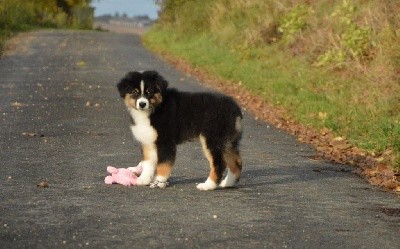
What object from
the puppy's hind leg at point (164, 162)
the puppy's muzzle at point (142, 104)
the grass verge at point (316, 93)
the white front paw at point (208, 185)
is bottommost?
the grass verge at point (316, 93)

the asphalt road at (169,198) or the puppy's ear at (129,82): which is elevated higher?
the puppy's ear at (129,82)

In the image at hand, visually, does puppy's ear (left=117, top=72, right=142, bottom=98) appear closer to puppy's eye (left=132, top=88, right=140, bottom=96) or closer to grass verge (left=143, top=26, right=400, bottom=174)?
puppy's eye (left=132, top=88, right=140, bottom=96)

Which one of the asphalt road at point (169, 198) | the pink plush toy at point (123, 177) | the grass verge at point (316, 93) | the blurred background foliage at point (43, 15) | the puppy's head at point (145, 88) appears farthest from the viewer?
the blurred background foliage at point (43, 15)

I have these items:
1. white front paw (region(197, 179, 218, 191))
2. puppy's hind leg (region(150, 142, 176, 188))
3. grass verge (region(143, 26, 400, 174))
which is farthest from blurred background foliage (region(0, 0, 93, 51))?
white front paw (region(197, 179, 218, 191))

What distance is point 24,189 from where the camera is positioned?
905 centimetres

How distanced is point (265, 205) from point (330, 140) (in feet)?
16.8

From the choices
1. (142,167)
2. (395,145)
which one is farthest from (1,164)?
(395,145)

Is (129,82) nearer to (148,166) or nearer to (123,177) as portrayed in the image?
(148,166)

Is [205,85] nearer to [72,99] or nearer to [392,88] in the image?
[72,99]

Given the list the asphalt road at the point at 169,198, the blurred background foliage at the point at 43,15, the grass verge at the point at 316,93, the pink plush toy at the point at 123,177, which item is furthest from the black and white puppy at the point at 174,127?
the blurred background foliage at the point at 43,15

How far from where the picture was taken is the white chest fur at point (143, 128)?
925 centimetres

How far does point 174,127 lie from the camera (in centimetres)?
931

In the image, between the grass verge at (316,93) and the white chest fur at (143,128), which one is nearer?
the white chest fur at (143,128)

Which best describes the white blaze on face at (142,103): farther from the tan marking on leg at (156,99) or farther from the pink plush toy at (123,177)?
the pink plush toy at (123,177)
